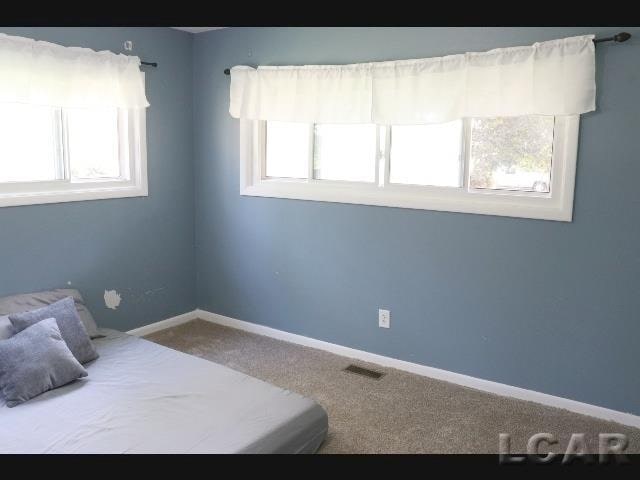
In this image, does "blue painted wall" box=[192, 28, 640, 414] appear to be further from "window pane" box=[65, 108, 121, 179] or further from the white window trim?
"window pane" box=[65, 108, 121, 179]

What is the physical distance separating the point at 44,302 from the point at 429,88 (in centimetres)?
253

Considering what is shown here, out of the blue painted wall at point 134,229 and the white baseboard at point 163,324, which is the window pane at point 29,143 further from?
the white baseboard at point 163,324

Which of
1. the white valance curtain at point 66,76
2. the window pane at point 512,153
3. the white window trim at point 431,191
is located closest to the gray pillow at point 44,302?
the white valance curtain at point 66,76

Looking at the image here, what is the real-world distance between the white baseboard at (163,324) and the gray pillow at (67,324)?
36.3 inches

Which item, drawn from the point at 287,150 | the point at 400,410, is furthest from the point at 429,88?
the point at 400,410

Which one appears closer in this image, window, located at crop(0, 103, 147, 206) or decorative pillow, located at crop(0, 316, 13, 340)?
decorative pillow, located at crop(0, 316, 13, 340)

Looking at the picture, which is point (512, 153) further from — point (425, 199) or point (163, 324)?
point (163, 324)

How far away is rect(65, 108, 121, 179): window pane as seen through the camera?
346cm

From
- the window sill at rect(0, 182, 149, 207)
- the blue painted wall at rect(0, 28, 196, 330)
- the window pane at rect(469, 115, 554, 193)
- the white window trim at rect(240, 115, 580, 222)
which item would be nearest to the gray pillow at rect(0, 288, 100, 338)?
the blue painted wall at rect(0, 28, 196, 330)

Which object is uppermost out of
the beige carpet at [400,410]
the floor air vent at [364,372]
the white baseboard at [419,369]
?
the white baseboard at [419,369]

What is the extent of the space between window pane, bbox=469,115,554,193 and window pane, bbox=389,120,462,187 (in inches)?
4.3

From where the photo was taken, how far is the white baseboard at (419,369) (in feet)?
9.21

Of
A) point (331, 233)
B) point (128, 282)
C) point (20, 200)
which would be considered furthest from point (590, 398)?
point (20, 200)

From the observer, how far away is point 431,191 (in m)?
3.24
